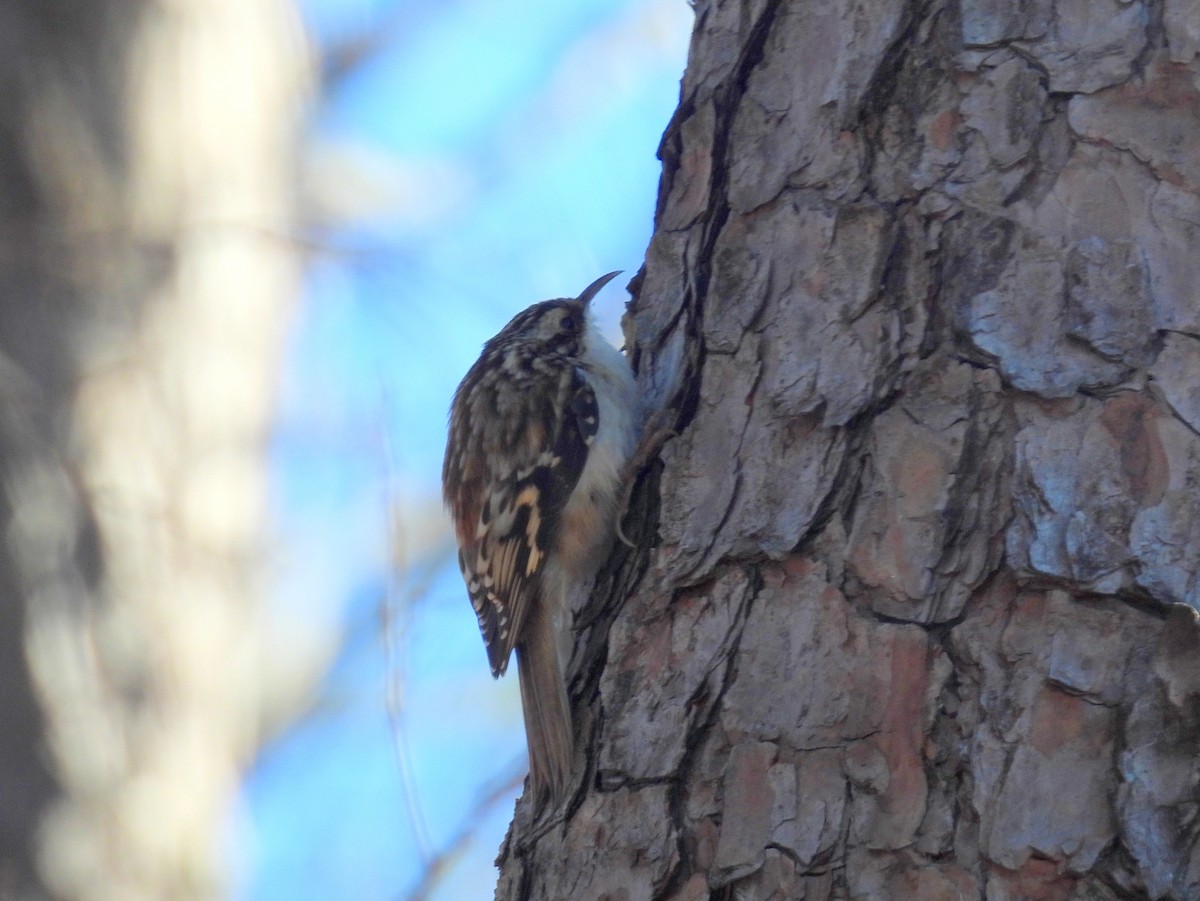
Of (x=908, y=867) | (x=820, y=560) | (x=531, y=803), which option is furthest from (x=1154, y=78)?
(x=531, y=803)

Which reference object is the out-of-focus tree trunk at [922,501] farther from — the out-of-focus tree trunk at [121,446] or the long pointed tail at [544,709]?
the out-of-focus tree trunk at [121,446]

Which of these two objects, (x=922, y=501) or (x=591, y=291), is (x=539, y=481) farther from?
(x=922, y=501)

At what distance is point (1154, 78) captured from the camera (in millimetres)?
2000

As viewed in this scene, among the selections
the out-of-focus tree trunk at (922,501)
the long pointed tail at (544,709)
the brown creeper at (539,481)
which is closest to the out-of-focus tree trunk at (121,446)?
the brown creeper at (539,481)

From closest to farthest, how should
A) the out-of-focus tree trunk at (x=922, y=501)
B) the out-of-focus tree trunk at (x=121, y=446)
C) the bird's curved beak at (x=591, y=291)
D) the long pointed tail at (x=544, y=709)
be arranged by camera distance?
the out-of-focus tree trunk at (x=922, y=501) → the long pointed tail at (x=544, y=709) → the out-of-focus tree trunk at (x=121, y=446) → the bird's curved beak at (x=591, y=291)

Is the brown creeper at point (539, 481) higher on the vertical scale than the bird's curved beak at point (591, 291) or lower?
lower

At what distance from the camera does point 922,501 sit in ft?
6.20

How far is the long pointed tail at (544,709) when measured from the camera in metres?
2.21

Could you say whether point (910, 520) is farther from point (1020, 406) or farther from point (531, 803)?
point (531, 803)

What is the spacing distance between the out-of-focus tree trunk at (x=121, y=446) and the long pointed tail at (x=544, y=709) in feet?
2.36

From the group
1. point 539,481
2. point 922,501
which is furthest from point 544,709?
point 539,481

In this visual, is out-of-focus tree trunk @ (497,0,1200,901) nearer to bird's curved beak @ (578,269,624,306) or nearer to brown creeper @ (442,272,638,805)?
brown creeper @ (442,272,638,805)

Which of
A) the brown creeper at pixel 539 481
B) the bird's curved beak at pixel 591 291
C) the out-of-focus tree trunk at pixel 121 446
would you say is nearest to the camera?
the out-of-focus tree trunk at pixel 121 446

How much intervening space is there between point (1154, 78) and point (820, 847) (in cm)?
120
